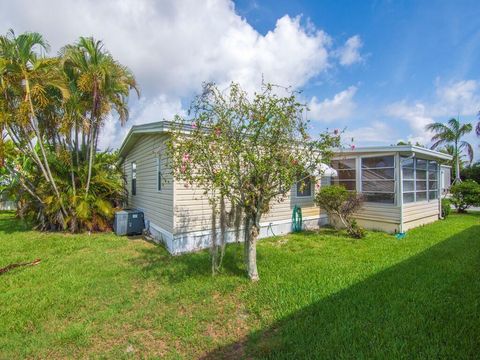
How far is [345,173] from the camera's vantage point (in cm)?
995

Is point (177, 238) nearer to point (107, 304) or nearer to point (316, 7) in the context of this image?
point (107, 304)

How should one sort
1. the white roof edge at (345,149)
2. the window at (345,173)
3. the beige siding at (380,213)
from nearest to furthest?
the white roof edge at (345,149), the beige siding at (380,213), the window at (345,173)

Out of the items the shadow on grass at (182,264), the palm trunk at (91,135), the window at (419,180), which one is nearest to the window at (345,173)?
the window at (419,180)

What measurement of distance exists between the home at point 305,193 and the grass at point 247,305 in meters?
1.06

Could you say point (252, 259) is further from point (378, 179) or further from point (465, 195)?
point (465, 195)

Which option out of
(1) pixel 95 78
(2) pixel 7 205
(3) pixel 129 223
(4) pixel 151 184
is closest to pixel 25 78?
(1) pixel 95 78

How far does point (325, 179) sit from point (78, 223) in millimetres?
8942

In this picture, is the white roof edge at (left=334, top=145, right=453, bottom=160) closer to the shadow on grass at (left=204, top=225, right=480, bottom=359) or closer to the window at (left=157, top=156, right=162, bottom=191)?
the shadow on grass at (left=204, top=225, right=480, bottom=359)

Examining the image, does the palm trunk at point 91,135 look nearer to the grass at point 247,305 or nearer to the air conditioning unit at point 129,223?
the air conditioning unit at point 129,223

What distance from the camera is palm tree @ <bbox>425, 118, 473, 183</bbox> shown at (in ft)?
66.8

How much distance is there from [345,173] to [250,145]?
6.95 meters

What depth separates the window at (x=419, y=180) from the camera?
8.92 meters

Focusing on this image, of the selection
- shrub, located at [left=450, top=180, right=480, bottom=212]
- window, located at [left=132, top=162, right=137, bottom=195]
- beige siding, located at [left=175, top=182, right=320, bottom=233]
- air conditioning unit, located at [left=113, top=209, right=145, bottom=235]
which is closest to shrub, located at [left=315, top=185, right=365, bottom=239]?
beige siding, located at [left=175, top=182, right=320, bottom=233]

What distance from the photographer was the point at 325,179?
10.1m
